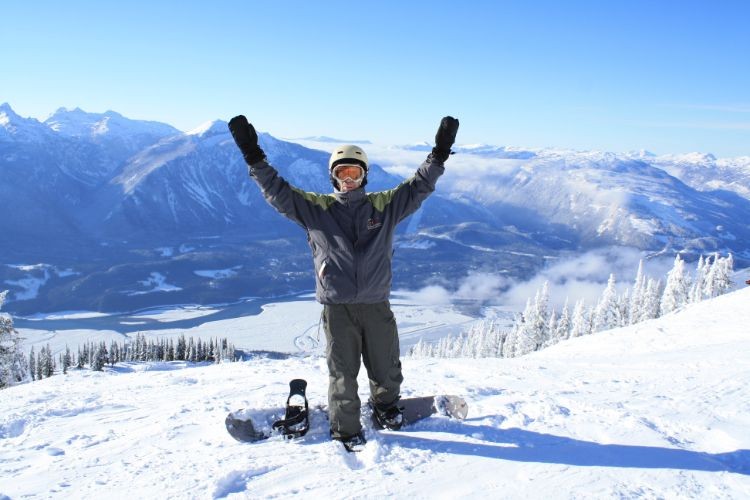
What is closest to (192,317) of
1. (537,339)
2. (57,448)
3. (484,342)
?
(484,342)

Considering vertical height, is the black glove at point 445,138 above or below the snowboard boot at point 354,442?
above

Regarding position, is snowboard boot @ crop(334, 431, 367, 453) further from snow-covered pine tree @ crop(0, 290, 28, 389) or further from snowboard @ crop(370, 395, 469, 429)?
snow-covered pine tree @ crop(0, 290, 28, 389)

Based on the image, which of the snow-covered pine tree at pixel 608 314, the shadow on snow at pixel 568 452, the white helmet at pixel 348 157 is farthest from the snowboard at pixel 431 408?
the snow-covered pine tree at pixel 608 314

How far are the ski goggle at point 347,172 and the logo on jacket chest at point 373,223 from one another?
0.46 m

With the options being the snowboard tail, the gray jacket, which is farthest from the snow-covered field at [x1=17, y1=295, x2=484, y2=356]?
the gray jacket

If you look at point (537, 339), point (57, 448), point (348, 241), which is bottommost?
point (537, 339)

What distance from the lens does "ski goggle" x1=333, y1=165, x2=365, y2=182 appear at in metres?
4.99

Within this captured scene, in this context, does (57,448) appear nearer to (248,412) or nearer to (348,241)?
(248,412)

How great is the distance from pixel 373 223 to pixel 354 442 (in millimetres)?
2110

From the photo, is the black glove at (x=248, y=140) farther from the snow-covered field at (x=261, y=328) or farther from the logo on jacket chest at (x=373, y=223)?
the snow-covered field at (x=261, y=328)

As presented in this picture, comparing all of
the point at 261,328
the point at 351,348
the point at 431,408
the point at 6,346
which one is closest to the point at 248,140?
the point at 351,348

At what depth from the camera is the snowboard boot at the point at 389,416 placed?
509 centimetres

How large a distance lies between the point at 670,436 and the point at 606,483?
58.5 inches

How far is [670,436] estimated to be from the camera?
4820mm
